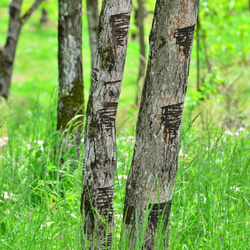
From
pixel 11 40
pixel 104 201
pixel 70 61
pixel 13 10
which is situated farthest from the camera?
pixel 11 40

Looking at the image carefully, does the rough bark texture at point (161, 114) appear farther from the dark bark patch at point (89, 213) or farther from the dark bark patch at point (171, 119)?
the dark bark patch at point (89, 213)

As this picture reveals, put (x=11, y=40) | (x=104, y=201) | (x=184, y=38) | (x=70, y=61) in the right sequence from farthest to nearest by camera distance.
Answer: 1. (x=11, y=40)
2. (x=70, y=61)
3. (x=104, y=201)
4. (x=184, y=38)

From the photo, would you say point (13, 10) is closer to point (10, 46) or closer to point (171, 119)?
point (10, 46)

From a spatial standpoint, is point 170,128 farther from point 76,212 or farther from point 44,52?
point 44,52

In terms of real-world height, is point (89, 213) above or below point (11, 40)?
below

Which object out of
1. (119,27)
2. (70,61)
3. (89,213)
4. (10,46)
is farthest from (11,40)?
(89,213)

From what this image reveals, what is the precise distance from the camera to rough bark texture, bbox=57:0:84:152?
417 cm

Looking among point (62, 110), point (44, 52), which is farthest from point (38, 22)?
point (62, 110)

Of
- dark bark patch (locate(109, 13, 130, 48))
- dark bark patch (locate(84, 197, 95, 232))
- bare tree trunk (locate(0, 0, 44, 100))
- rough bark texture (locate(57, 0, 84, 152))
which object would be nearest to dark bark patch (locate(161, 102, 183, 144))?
dark bark patch (locate(109, 13, 130, 48))

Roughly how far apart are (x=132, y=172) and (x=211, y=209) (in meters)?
0.87

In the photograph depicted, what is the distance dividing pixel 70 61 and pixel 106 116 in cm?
205

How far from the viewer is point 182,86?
2.32 metres

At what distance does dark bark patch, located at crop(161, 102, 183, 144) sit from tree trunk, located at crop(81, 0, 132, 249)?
0.33m

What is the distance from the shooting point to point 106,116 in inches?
92.8
